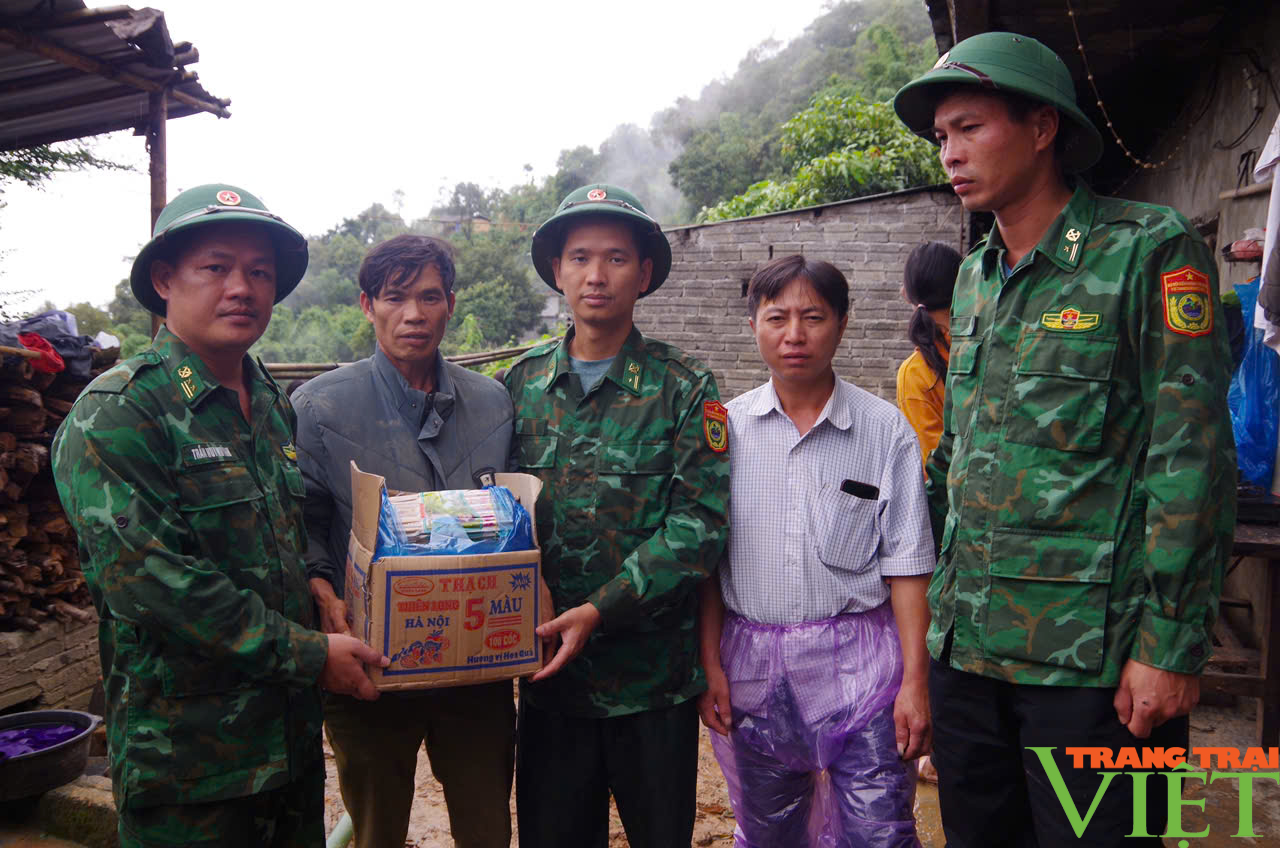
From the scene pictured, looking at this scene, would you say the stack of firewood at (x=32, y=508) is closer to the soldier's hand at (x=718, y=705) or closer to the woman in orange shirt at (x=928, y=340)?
the soldier's hand at (x=718, y=705)

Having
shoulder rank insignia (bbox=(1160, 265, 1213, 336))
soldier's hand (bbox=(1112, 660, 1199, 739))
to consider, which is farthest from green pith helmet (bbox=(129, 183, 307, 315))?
soldier's hand (bbox=(1112, 660, 1199, 739))

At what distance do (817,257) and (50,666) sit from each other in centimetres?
711

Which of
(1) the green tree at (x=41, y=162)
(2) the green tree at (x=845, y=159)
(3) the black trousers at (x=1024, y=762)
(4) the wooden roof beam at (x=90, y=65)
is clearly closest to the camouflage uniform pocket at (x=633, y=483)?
(3) the black trousers at (x=1024, y=762)

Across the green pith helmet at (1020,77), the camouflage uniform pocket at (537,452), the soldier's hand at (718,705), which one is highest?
the green pith helmet at (1020,77)

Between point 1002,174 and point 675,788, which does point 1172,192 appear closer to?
point 1002,174

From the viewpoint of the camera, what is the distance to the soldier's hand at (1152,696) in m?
1.54

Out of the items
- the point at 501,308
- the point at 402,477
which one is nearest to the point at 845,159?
the point at 402,477

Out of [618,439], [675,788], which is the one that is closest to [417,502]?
[618,439]

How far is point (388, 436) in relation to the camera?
2.18 m

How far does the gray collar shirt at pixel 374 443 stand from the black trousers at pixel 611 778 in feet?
2.29

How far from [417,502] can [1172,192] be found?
6081 millimetres

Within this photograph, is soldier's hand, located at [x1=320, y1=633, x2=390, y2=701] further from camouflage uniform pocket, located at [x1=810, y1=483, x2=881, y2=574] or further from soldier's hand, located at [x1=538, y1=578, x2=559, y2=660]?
camouflage uniform pocket, located at [x1=810, y1=483, x2=881, y2=574]

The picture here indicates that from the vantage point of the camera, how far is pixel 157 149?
5.19 m

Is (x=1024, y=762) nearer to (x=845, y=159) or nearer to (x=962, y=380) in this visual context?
(x=962, y=380)
